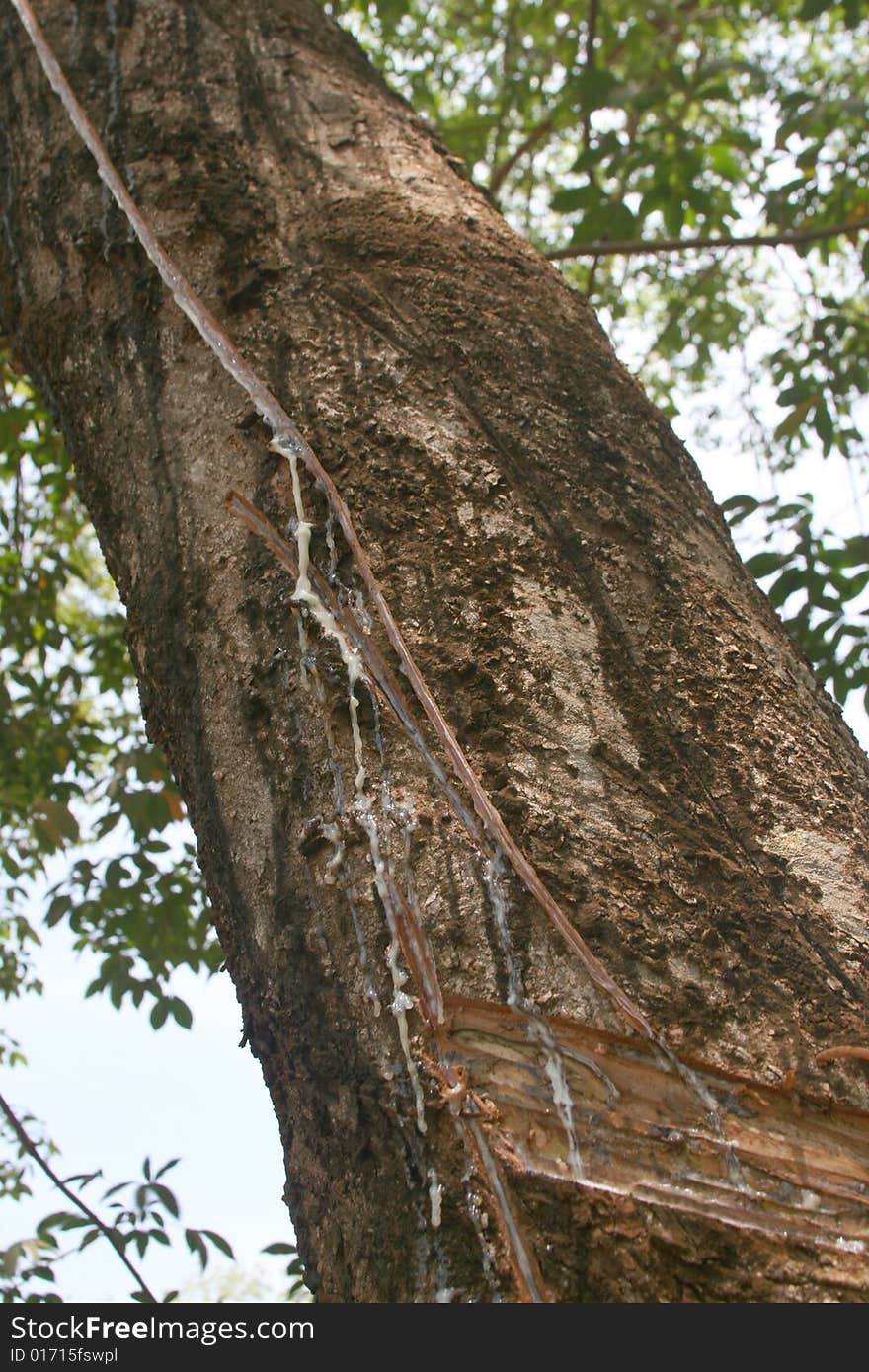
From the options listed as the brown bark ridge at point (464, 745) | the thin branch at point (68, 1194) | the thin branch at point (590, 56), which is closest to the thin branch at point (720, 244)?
the thin branch at point (590, 56)

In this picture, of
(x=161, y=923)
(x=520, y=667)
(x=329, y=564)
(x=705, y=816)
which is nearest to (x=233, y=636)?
(x=329, y=564)

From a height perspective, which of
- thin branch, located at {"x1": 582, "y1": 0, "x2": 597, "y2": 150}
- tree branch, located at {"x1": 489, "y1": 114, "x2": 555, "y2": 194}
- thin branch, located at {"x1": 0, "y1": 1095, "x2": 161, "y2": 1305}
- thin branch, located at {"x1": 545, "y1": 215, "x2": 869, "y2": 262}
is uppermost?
tree branch, located at {"x1": 489, "y1": 114, "x2": 555, "y2": 194}

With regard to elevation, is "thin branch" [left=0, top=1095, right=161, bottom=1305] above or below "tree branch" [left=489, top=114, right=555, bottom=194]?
below

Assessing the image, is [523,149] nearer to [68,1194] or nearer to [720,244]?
[720,244]

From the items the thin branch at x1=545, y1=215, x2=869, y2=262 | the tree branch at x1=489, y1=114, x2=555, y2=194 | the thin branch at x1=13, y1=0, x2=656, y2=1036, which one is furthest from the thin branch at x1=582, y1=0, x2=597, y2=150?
the thin branch at x1=13, y1=0, x2=656, y2=1036

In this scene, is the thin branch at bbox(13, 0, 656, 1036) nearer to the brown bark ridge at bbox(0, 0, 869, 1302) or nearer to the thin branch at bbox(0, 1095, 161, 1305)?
the brown bark ridge at bbox(0, 0, 869, 1302)

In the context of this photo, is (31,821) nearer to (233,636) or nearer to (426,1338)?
(233,636)

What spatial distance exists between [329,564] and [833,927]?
441 mm

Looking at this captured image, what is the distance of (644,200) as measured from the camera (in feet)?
9.25

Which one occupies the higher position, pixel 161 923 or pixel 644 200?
pixel 644 200

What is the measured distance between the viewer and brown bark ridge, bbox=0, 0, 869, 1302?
0.62m

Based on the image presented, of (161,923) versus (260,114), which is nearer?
(260,114)

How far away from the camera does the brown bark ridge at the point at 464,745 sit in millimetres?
615

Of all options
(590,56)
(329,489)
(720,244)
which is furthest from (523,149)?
(329,489)
